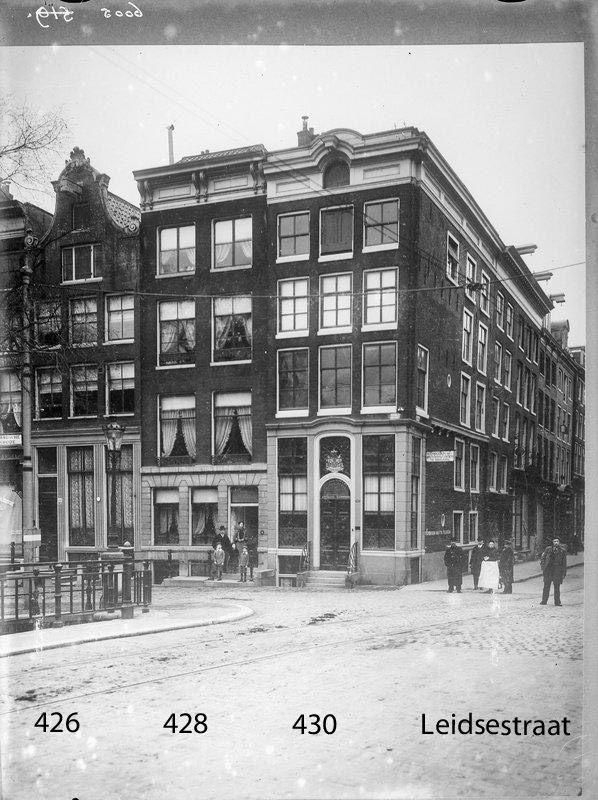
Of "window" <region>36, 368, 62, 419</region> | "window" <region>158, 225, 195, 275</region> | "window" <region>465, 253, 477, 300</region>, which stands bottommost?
"window" <region>36, 368, 62, 419</region>

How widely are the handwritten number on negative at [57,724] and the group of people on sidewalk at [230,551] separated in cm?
155

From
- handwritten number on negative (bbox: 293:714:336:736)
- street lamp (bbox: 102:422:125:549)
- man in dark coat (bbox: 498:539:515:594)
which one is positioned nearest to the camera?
handwritten number on negative (bbox: 293:714:336:736)

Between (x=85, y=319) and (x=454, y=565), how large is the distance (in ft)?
12.0

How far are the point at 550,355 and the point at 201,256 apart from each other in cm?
299

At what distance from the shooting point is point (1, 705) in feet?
17.2

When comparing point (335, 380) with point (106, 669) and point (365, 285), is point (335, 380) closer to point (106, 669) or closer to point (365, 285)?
point (365, 285)

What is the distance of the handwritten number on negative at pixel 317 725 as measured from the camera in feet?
16.3

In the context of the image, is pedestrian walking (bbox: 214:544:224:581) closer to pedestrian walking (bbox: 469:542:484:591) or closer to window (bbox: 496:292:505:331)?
pedestrian walking (bbox: 469:542:484:591)

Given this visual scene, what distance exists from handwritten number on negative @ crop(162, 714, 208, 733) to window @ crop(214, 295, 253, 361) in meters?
2.89

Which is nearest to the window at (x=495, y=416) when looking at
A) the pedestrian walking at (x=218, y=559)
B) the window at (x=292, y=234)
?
the window at (x=292, y=234)

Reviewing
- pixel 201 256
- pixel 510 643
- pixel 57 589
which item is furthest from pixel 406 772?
pixel 201 256

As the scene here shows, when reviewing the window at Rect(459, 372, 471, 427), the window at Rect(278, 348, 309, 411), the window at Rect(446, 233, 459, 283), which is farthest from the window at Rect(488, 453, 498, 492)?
the window at Rect(278, 348, 309, 411)

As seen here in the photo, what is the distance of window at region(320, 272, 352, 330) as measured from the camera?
5.91m

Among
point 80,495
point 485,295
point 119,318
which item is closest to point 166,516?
point 80,495
